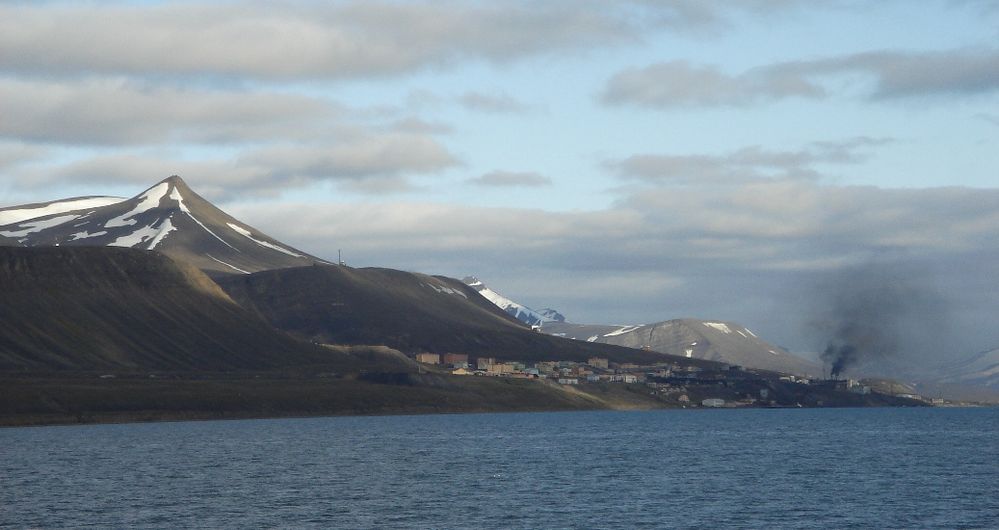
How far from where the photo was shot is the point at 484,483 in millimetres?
113000

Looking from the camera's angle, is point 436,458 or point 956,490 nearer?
point 956,490

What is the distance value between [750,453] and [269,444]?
55848mm

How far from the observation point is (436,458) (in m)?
142

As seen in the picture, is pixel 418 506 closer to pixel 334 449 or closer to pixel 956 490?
→ pixel 956 490

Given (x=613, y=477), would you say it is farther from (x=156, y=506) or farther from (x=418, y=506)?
(x=156, y=506)

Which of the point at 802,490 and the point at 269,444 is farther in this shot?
the point at 269,444

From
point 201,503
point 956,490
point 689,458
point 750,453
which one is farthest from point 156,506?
point 750,453

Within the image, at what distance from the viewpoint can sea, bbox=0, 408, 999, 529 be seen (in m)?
88.1

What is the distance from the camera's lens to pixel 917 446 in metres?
174

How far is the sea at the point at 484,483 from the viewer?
88.1 meters

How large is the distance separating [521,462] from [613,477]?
18.7m

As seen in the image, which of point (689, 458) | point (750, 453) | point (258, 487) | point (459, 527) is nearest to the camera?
point (459, 527)

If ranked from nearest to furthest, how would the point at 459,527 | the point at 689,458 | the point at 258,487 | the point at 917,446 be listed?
the point at 459,527 → the point at 258,487 → the point at 689,458 → the point at 917,446

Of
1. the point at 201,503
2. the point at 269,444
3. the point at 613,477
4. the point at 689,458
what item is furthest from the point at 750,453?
the point at 201,503
